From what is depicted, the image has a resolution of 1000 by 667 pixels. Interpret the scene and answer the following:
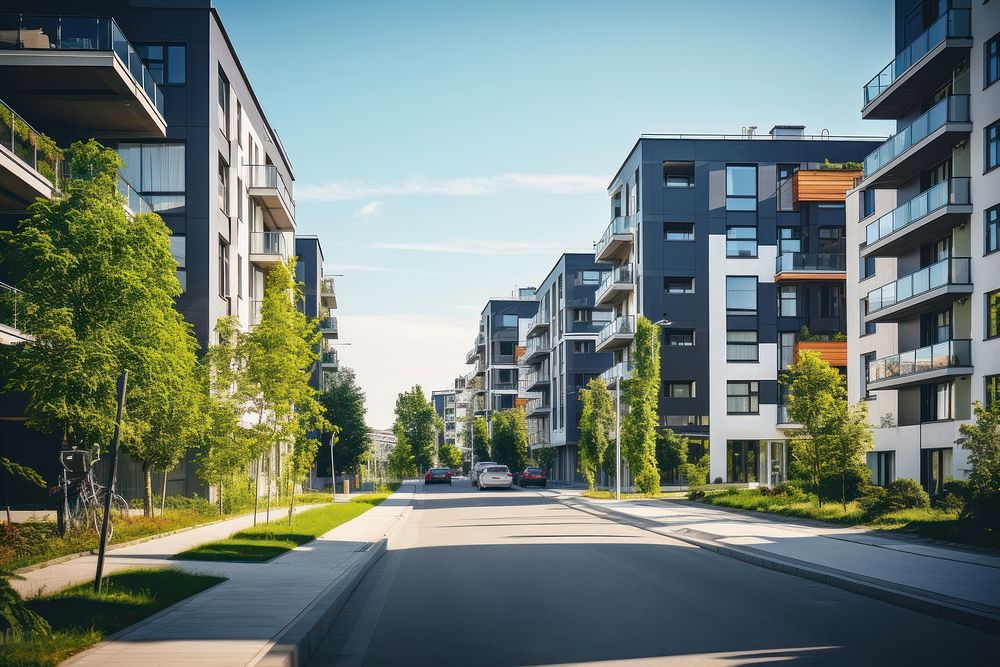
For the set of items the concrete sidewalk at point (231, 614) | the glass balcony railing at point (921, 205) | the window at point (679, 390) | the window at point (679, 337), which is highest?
the glass balcony railing at point (921, 205)

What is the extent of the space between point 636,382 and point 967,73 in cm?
2093

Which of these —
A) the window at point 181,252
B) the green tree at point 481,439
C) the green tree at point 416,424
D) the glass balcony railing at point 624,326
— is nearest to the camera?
the window at point 181,252

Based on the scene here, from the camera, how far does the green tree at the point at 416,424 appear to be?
100262mm

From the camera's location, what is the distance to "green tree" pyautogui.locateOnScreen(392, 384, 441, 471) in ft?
329

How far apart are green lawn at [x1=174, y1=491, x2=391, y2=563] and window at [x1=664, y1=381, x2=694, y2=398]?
32.8 m

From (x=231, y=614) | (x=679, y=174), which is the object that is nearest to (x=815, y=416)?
(x=231, y=614)

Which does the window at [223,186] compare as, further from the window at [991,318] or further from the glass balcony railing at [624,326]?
the glass balcony railing at [624,326]

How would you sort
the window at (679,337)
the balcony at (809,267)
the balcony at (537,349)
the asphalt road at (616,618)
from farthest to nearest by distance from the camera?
1. the balcony at (537,349)
2. the window at (679,337)
3. the balcony at (809,267)
4. the asphalt road at (616,618)

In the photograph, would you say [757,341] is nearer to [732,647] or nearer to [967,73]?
[967,73]

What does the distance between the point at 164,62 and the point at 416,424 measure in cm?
6918

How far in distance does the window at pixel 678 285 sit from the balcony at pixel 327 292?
A: 99.5 feet

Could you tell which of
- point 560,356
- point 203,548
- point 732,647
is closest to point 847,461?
point 203,548

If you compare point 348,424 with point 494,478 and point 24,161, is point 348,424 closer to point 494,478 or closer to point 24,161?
point 494,478

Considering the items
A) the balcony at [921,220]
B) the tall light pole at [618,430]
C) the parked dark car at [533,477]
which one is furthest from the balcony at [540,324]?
the balcony at [921,220]
